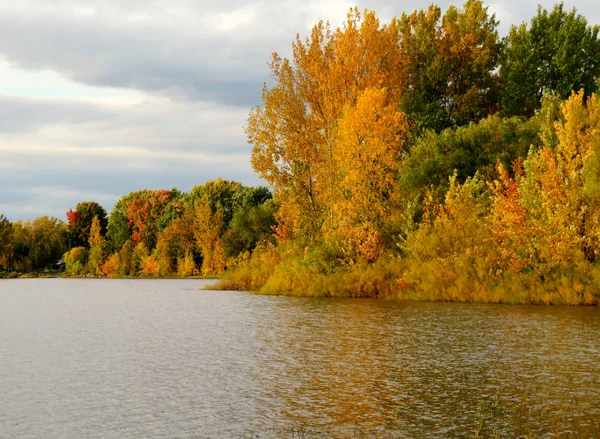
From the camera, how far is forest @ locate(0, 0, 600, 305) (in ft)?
131

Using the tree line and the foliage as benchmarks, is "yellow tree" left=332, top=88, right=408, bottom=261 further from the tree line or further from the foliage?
the foliage

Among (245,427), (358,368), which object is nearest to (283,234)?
(358,368)

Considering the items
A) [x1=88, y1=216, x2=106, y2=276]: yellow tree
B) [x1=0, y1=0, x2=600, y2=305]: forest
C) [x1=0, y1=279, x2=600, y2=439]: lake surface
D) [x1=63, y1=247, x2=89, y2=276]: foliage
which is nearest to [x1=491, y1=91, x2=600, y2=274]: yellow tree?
[x1=0, y1=0, x2=600, y2=305]: forest

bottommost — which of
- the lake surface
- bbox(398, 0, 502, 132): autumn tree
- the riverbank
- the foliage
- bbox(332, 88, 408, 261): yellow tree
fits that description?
the lake surface

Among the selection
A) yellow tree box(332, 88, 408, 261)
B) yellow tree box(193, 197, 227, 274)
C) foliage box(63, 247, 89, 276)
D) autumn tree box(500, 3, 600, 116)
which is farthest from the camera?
foliage box(63, 247, 89, 276)

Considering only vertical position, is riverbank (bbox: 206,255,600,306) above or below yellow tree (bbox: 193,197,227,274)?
below

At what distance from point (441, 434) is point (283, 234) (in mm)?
57882

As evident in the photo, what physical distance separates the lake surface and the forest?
734 centimetres

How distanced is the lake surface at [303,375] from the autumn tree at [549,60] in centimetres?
3746

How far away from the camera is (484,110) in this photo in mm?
69375

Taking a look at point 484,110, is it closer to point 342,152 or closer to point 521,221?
point 342,152

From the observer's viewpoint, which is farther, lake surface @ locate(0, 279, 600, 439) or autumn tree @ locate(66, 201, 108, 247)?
autumn tree @ locate(66, 201, 108, 247)

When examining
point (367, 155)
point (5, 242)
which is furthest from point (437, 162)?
point (5, 242)

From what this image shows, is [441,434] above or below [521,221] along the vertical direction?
below
